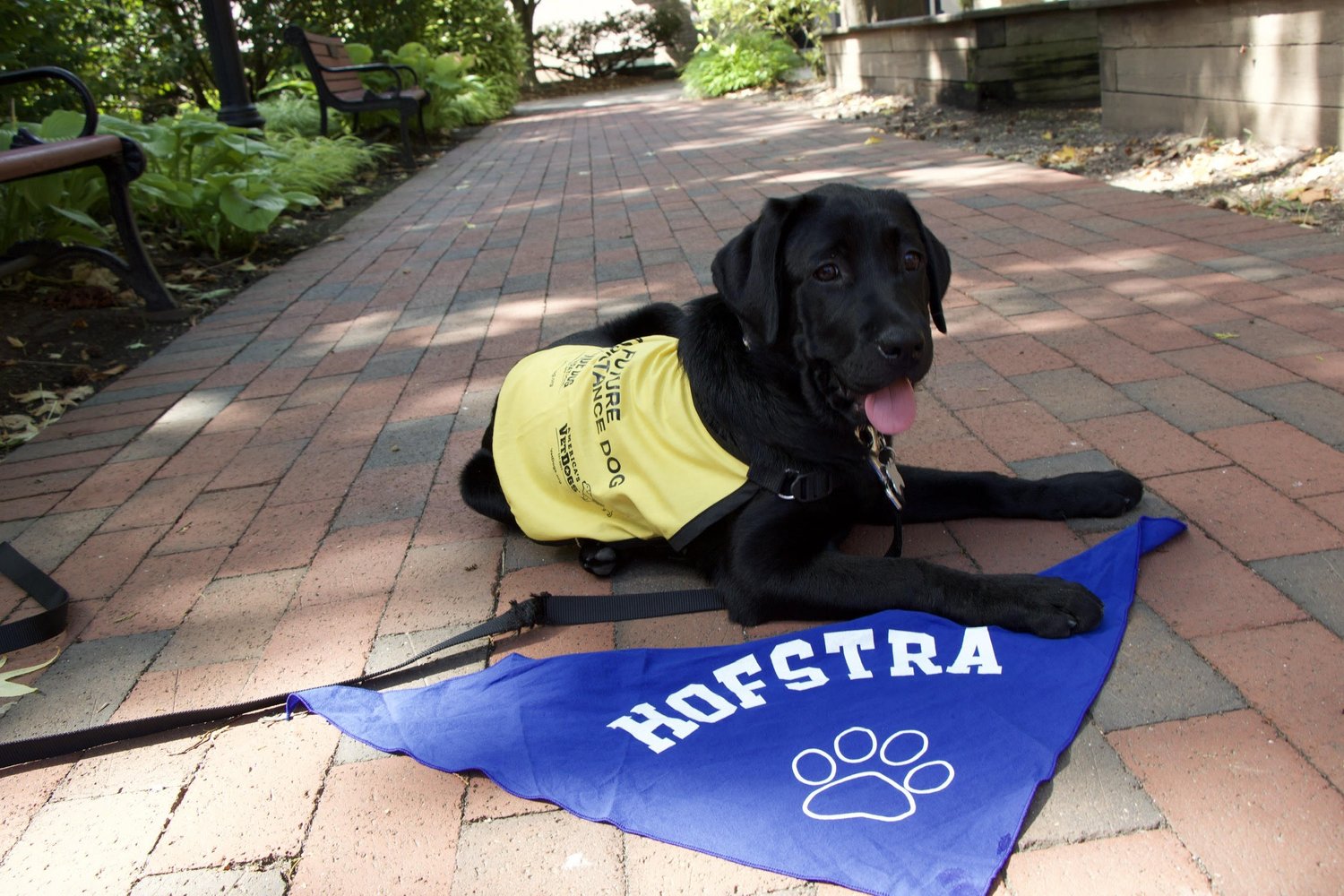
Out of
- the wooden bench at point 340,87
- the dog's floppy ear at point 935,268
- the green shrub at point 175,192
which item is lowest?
the dog's floppy ear at point 935,268

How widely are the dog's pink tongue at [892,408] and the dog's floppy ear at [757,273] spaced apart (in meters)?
0.29

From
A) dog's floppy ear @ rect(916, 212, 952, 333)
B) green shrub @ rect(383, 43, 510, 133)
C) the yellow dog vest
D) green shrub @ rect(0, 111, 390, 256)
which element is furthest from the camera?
green shrub @ rect(383, 43, 510, 133)

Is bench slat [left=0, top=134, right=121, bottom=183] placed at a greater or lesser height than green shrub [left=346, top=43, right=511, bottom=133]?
lesser

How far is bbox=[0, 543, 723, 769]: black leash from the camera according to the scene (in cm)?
228

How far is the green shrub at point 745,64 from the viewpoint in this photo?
60.0ft

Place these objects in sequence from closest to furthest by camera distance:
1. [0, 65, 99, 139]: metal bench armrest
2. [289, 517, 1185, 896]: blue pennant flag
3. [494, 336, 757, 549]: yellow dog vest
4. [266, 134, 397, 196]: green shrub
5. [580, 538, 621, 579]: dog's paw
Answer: [289, 517, 1185, 896]: blue pennant flag, [494, 336, 757, 549]: yellow dog vest, [580, 538, 621, 579]: dog's paw, [0, 65, 99, 139]: metal bench armrest, [266, 134, 397, 196]: green shrub

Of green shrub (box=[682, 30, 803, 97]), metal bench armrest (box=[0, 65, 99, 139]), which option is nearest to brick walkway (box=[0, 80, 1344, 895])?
metal bench armrest (box=[0, 65, 99, 139])

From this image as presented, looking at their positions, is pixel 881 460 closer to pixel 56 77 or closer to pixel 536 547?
pixel 536 547

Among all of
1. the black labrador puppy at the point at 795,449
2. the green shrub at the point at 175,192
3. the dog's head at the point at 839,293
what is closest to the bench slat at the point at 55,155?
the green shrub at the point at 175,192

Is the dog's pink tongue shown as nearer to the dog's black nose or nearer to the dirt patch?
the dog's black nose

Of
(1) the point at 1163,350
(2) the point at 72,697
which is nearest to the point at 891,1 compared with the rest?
(1) the point at 1163,350

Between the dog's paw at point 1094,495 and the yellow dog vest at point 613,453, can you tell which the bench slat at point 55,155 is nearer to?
the yellow dog vest at point 613,453

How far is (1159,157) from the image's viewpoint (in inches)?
288

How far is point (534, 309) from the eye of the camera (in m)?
5.60
